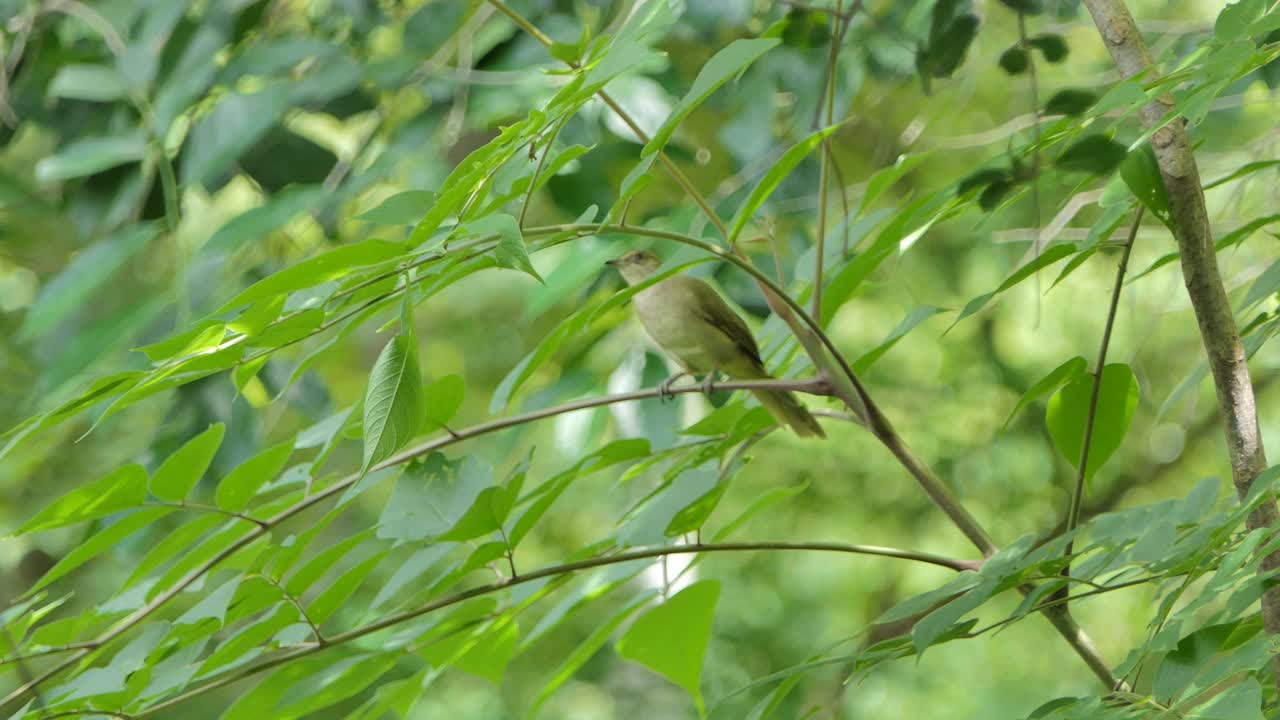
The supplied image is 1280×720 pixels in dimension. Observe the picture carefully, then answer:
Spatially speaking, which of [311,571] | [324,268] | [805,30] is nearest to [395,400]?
[324,268]

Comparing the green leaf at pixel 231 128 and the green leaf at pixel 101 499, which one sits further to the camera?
the green leaf at pixel 231 128

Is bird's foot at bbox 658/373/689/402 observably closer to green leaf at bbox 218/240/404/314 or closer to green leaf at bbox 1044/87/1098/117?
green leaf at bbox 218/240/404/314

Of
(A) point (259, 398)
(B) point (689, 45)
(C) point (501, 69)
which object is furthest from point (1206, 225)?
(B) point (689, 45)

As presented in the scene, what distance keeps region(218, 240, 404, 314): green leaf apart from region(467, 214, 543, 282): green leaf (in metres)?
0.08

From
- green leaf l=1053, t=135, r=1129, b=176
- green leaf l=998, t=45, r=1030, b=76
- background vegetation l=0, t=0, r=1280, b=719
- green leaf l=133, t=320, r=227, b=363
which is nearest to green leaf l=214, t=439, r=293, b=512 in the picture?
background vegetation l=0, t=0, r=1280, b=719

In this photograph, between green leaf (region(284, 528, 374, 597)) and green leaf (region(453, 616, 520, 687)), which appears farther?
green leaf (region(453, 616, 520, 687))

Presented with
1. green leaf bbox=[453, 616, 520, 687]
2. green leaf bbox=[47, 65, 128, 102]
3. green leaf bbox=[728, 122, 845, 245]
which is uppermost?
green leaf bbox=[47, 65, 128, 102]

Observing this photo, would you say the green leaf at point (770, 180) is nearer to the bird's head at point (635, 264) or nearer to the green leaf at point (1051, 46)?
the green leaf at point (1051, 46)

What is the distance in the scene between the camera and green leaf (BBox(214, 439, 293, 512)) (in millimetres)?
1114

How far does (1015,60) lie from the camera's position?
1.36 m

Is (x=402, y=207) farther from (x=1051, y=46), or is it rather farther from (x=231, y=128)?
(x=231, y=128)

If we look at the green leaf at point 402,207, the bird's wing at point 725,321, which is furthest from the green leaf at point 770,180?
the bird's wing at point 725,321

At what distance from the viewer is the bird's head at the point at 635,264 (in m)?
2.38

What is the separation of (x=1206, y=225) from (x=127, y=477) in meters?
0.94
